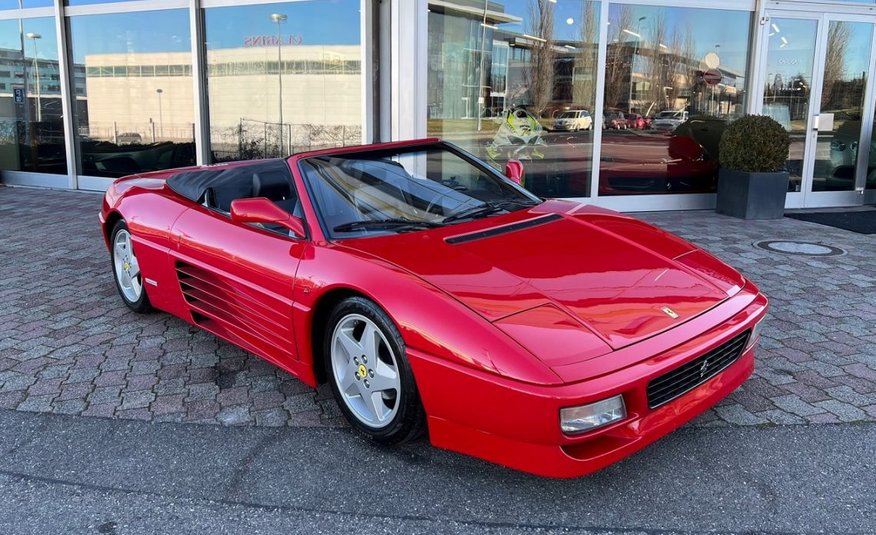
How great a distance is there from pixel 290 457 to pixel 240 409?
0.59 metres

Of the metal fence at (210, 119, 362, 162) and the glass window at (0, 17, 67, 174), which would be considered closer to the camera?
the metal fence at (210, 119, 362, 162)

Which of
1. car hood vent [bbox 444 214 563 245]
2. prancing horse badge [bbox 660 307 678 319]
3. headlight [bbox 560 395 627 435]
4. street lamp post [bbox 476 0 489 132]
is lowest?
headlight [bbox 560 395 627 435]

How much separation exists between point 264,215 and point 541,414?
1709 millimetres

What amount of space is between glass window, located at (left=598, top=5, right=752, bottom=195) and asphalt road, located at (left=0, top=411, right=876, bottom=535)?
652 cm

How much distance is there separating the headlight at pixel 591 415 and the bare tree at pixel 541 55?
693cm

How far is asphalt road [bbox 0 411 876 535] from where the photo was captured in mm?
2504

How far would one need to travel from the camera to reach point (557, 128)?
899 cm

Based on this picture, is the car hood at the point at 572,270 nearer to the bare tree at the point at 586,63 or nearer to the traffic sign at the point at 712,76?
the bare tree at the point at 586,63

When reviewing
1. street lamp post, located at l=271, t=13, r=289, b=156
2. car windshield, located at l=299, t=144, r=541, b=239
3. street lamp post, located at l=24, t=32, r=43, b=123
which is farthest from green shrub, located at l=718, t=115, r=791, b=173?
street lamp post, located at l=24, t=32, r=43, b=123

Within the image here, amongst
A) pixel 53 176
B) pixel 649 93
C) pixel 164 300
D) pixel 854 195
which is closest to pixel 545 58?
pixel 649 93

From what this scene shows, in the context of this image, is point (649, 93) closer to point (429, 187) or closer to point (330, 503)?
point (429, 187)

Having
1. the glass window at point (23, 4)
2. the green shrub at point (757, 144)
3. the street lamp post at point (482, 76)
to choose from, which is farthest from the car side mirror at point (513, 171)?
the glass window at point (23, 4)

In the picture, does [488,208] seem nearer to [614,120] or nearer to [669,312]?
[669,312]

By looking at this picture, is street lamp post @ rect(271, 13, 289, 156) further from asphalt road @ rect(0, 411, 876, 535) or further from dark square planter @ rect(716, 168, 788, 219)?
asphalt road @ rect(0, 411, 876, 535)
